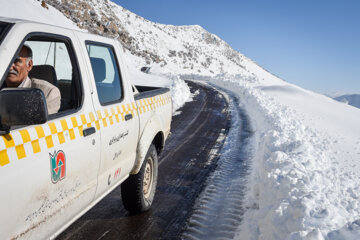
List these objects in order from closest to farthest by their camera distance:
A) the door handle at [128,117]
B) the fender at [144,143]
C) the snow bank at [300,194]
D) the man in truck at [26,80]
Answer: the man in truck at [26,80], the snow bank at [300,194], the door handle at [128,117], the fender at [144,143]

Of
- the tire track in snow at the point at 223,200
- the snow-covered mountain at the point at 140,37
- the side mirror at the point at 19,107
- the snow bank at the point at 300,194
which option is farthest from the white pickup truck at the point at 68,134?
the snow-covered mountain at the point at 140,37

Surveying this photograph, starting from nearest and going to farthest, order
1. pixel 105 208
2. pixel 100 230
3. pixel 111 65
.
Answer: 1. pixel 111 65
2. pixel 100 230
3. pixel 105 208

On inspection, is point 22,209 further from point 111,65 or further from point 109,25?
point 109,25

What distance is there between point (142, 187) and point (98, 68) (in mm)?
1723

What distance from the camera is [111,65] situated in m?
3.46

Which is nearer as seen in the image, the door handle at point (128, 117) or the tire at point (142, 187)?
the door handle at point (128, 117)

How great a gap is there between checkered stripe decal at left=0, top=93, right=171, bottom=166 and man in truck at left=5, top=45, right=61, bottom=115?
0.72 feet

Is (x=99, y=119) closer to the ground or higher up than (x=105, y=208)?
higher up

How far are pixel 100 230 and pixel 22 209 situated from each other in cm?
199

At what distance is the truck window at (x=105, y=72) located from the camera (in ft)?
9.75

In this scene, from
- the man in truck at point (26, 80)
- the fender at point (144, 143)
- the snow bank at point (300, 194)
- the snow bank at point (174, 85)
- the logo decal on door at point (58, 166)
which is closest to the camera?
the logo decal on door at point (58, 166)

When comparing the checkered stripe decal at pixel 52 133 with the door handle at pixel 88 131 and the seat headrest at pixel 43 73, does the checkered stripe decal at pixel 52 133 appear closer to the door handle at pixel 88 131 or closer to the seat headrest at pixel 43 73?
the door handle at pixel 88 131

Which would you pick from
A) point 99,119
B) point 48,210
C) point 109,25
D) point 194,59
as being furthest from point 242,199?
point 194,59

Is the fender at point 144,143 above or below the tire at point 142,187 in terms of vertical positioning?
above
